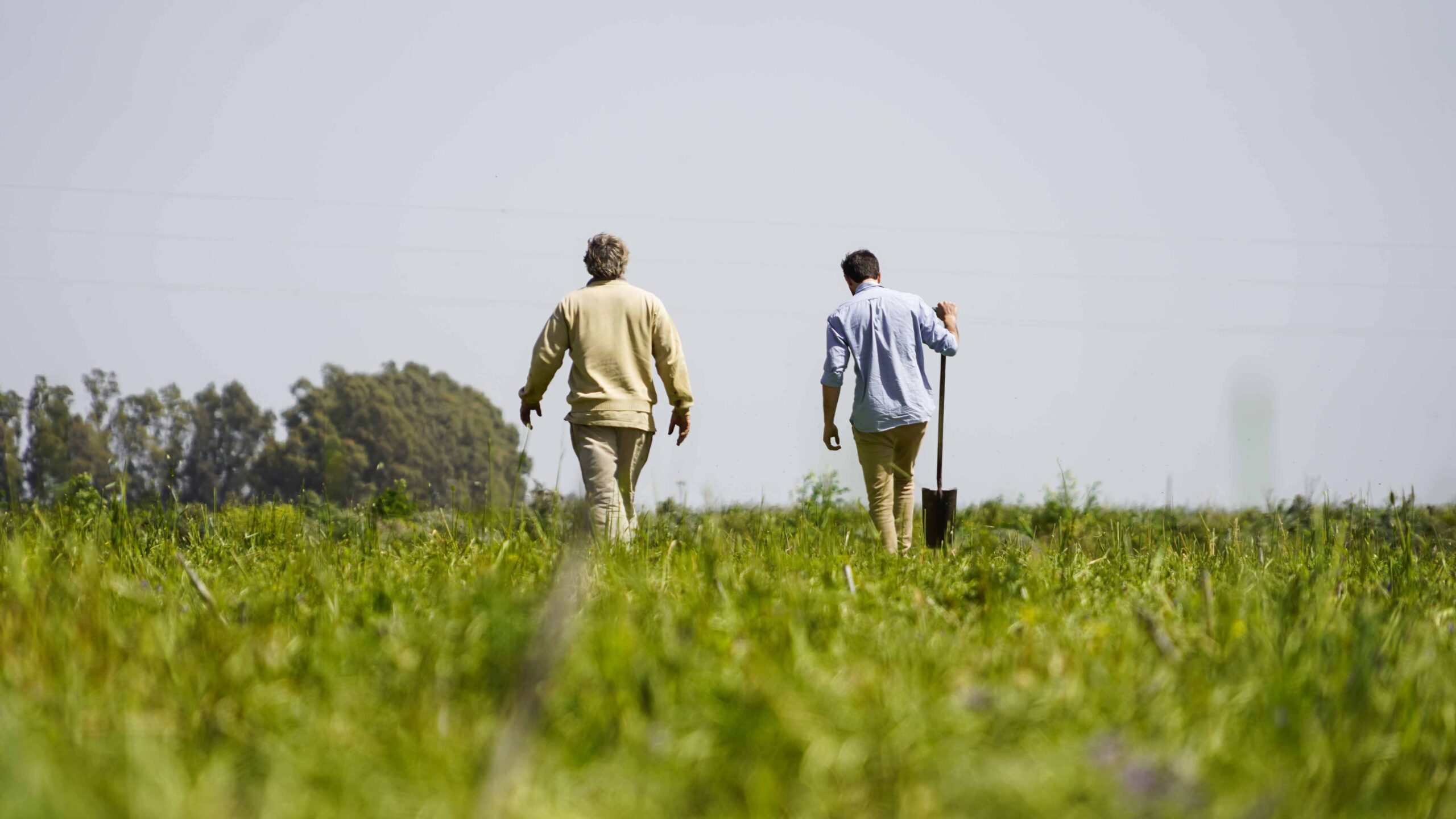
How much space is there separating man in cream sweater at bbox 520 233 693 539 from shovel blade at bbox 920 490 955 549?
1938 millimetres

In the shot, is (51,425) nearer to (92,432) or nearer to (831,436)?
(831,436)

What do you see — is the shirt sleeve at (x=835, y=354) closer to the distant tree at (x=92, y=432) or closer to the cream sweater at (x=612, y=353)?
the cream sweater at (x=612, y=353)

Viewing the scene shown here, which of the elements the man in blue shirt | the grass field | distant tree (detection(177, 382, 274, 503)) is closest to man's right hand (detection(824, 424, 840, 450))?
the man in blue shirt

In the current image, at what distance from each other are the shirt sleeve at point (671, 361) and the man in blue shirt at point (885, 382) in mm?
1046

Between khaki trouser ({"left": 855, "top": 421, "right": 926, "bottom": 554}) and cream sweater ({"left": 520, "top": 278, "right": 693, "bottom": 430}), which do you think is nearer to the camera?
cream sweater ({"left": 520, "top": 278, "right": 693, "bottom": 430})

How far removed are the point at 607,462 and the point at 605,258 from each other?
116 centimetres

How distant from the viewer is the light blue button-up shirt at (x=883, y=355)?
Result: 716 centimetres

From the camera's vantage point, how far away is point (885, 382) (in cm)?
718

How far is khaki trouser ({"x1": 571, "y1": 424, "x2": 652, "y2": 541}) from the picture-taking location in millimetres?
6461

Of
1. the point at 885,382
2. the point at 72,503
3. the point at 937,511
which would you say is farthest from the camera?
the point at 937,511

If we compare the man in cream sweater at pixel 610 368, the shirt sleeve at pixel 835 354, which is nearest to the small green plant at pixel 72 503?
the man in cream sweater at pixel 610 368

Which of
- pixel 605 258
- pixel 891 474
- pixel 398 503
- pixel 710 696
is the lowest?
pixel 398 503

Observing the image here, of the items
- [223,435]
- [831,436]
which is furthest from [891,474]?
[223,435]

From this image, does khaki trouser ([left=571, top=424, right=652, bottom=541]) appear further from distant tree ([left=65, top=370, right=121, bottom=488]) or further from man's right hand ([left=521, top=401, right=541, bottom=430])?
distant tree ([left=65, top=370, right=121, bottom=488])
